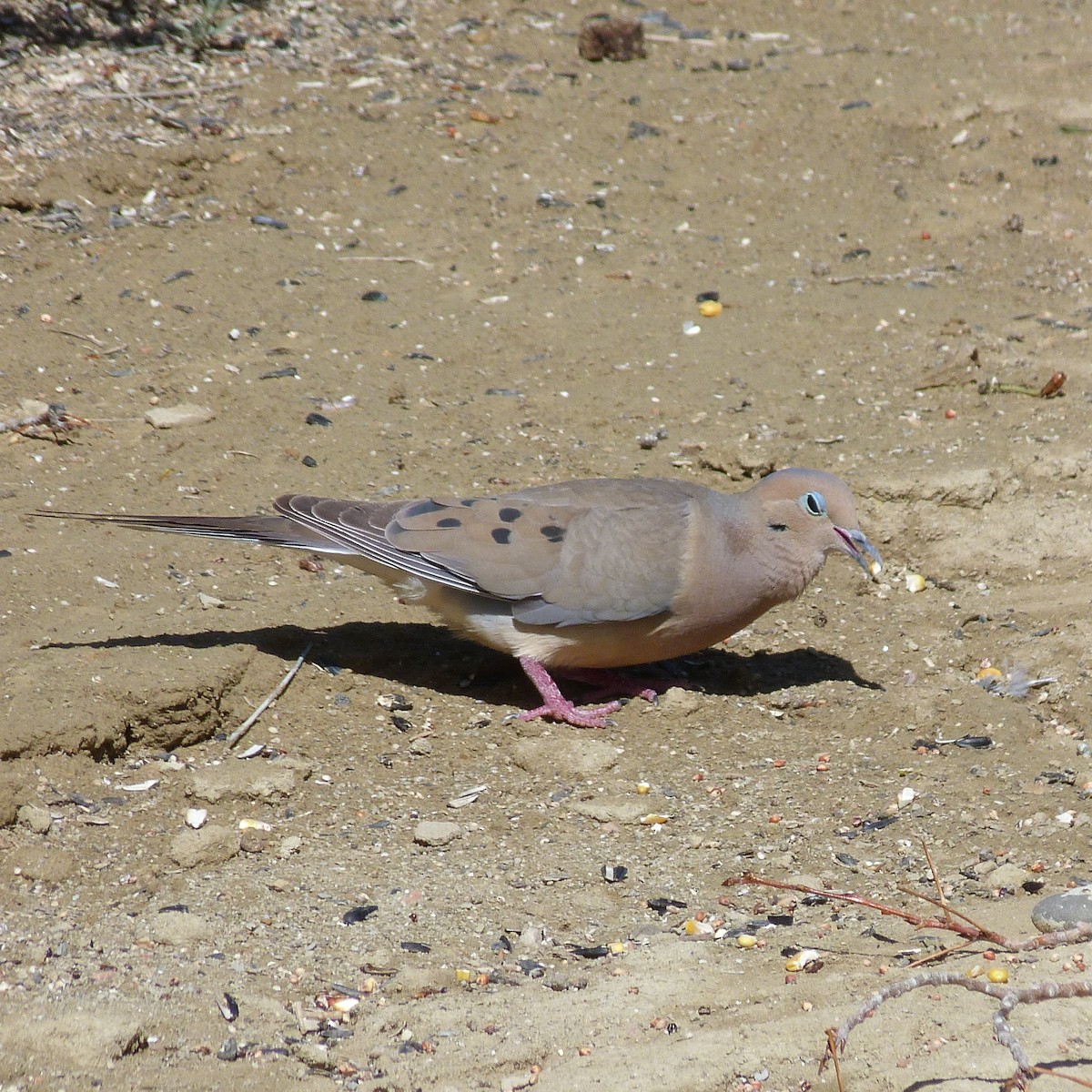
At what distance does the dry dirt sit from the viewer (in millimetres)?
3125

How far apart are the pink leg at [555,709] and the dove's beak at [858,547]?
97 cm

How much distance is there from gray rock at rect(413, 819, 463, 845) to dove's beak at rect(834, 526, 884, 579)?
1.59m

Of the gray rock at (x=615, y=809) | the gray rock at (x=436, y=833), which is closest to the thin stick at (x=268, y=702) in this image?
the gray rock at (x=436, y=833)

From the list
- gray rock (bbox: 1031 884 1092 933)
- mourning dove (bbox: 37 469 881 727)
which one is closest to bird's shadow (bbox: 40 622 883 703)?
mourning dove (bbox: 37 469 881 727)

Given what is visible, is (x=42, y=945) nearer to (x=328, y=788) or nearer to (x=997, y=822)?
(x=328, y=788)

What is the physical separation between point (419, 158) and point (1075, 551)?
4.59 metres

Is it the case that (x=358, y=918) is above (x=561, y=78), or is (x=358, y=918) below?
below

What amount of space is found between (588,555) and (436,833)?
1.10 metres

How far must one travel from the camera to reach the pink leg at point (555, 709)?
4570 millimetres

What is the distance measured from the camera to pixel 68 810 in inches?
150

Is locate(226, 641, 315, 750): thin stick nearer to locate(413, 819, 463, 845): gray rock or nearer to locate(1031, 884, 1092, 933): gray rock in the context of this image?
locate(413, 819, 463, 845): gray rock

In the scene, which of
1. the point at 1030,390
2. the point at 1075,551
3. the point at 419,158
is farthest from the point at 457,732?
the point at 419,158

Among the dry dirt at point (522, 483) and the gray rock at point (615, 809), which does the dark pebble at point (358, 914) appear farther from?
the gray rock at point (615, 809)

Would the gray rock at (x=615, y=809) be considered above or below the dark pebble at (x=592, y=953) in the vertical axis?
below
